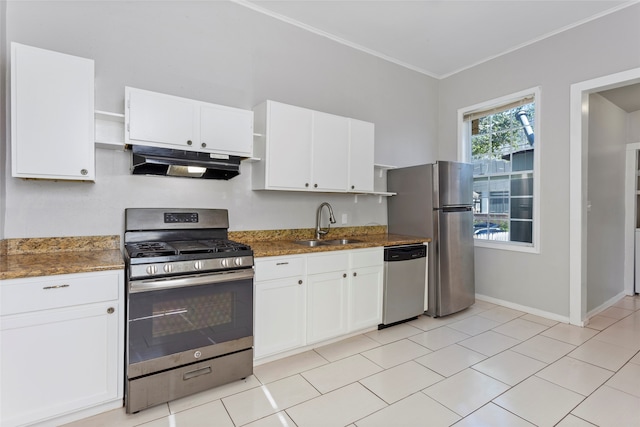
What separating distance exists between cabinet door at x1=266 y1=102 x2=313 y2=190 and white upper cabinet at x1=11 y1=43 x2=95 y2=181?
1253mm

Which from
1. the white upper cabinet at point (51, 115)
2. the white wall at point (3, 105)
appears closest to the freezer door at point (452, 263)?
the white upper cabinet at point (51, 115)

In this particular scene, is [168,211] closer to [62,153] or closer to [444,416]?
[62,153]

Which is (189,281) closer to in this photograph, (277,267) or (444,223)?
(277,267)

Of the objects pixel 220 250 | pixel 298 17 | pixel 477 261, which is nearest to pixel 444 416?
pixel 220 250

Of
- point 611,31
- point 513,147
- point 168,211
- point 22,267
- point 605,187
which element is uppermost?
point 611,31

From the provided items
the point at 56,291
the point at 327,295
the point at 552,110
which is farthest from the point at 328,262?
the point at 552,110

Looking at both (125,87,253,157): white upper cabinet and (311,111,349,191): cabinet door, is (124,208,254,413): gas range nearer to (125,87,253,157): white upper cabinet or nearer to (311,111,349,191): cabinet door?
(125,87,253,157): white upper cabinet

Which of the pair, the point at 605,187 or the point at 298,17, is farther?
the point at 605,187

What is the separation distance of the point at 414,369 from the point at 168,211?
2.24 meters

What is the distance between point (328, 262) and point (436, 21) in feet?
8.68

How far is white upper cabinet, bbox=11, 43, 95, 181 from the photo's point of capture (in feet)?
6.12

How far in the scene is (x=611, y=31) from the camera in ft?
10.2

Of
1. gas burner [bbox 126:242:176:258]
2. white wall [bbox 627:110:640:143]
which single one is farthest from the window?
gas burner [bbox 126:242:176:258]

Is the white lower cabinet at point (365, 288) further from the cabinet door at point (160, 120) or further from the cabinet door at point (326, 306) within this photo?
the cabinet door at point (160, 120)
